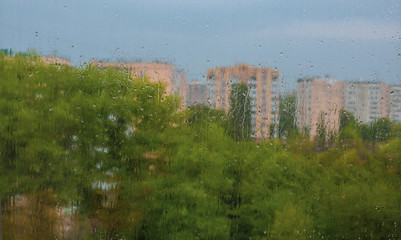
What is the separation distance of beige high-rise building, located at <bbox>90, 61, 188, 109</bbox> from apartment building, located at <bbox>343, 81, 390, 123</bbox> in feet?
3.74

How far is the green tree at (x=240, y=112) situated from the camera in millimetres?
3033

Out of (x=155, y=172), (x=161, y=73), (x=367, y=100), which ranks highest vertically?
(x=161, y=73)

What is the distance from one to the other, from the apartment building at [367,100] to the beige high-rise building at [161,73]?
3.74 feet

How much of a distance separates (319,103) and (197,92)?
86 cm

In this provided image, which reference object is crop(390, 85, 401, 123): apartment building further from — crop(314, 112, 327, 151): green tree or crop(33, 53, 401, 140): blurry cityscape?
crop(314, 112, 327, 151): green tree

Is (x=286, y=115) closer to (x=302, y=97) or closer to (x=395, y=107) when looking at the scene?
(x=302, y=97)

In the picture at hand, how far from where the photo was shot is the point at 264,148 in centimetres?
301

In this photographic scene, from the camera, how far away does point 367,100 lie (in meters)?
3.00

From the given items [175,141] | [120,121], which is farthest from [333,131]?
[120,121]

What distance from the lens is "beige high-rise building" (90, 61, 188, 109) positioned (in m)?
3.07

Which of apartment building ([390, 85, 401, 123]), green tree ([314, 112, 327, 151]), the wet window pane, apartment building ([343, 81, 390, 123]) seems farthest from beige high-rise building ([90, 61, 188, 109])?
apartment building ([390, 85, 401, 123])

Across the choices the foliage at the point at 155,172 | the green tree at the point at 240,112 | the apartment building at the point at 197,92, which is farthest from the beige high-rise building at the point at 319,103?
the apartment building at the point at 197,92

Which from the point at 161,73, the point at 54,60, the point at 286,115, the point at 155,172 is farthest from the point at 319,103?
the point at 54,60

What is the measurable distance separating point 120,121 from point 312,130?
1396mm
